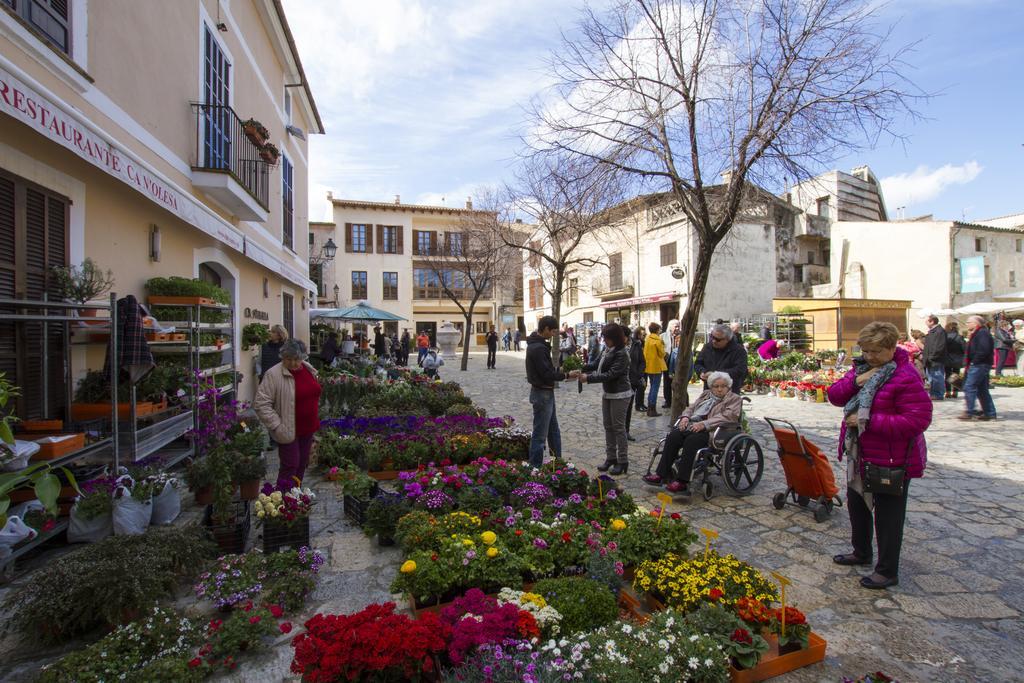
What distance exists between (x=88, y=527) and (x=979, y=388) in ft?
41.5

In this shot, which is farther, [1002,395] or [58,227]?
[1002,395]

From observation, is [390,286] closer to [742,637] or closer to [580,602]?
[580,602]

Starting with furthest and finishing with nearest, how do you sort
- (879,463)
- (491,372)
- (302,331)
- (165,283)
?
(491,372) < (302,331) < (165,283) < (879,463)

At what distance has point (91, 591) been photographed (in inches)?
115

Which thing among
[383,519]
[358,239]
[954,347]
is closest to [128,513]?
[383,519]

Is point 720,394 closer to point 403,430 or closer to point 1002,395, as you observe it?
point 403,430

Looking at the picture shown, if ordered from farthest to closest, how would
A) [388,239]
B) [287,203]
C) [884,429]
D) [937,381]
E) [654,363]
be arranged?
[388,239], [287,203], [937,381], [654,363], [884,429]

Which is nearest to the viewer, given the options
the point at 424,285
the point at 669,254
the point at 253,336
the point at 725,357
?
the point at 725,357

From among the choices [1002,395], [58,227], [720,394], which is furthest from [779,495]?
[1002,395]

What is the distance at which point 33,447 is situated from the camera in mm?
3389

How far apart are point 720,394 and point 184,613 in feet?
16.1

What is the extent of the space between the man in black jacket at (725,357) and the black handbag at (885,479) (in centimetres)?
256

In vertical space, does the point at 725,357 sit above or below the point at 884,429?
above

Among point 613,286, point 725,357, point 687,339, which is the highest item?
point 613,286
